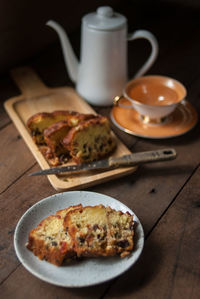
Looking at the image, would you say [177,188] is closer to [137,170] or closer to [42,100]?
[137,170]

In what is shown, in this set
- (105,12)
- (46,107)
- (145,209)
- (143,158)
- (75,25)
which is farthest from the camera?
(75,25)

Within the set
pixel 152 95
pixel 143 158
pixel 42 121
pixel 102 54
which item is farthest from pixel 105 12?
pixel 143 158

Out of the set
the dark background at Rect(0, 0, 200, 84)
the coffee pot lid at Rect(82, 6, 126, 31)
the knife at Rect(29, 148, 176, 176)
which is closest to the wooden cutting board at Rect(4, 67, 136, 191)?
the knife at Rect(29, 148, 176, 176)

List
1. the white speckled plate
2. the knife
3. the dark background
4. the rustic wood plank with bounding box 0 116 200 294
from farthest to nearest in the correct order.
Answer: the dark background < the knife < the rustic wood plank with bounding box 0 116 200 294 < the white speckled plate

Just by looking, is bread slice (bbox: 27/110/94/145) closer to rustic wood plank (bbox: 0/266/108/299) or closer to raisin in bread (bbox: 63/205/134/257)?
raisin in bread (bbox: 63/205/134/257)

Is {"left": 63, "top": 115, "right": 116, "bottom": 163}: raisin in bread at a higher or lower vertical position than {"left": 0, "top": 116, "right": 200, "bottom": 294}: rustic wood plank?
higher

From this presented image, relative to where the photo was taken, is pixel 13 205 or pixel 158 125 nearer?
pixel 13 205

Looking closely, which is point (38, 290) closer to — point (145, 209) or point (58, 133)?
point (145, 209)

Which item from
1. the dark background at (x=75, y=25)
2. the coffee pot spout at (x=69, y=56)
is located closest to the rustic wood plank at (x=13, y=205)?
the coffee pot spout at (x=69, y=56)
